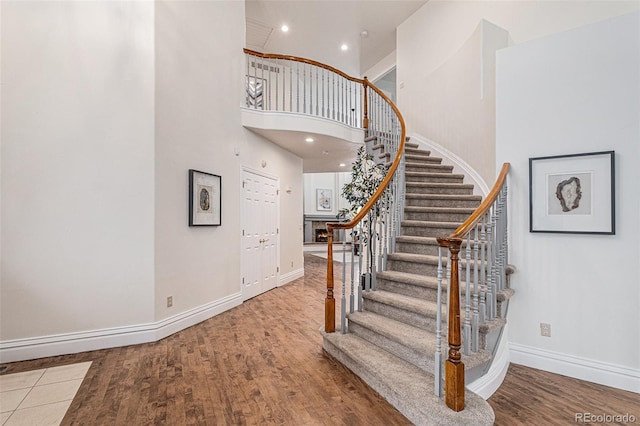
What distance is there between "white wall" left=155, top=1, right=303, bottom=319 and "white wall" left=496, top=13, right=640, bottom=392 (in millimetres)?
3327

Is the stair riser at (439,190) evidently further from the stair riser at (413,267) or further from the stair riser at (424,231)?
the stair riser at (413,267)

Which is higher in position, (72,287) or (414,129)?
(414,129)

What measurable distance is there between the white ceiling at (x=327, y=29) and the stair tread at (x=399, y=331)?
10.6 feet

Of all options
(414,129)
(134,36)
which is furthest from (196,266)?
(414,129)

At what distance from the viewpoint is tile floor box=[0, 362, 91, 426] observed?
1.98 meters

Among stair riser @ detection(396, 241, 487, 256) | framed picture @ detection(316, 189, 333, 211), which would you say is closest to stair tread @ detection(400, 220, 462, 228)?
stair riser @ detection(396, 241, 487, 256)

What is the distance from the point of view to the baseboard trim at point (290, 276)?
585cm

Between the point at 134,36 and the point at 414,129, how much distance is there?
192 inches

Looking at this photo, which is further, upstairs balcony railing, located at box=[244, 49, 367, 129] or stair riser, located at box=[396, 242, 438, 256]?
upstairs balcony railing, located at box=[244, 49, 367, 129]

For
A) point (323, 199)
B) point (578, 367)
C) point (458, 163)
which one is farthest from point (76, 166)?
point (323, 199)

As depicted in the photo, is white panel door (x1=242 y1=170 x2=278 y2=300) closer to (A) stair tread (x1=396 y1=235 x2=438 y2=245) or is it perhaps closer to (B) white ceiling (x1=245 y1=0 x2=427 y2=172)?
(B) white ceiling (x1=245 y1=0 x2=427 y2=172)

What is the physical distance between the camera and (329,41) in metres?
7.46

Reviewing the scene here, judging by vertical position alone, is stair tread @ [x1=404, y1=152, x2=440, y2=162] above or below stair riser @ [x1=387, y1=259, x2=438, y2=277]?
above

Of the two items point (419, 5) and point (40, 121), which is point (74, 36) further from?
point (419, 5)
